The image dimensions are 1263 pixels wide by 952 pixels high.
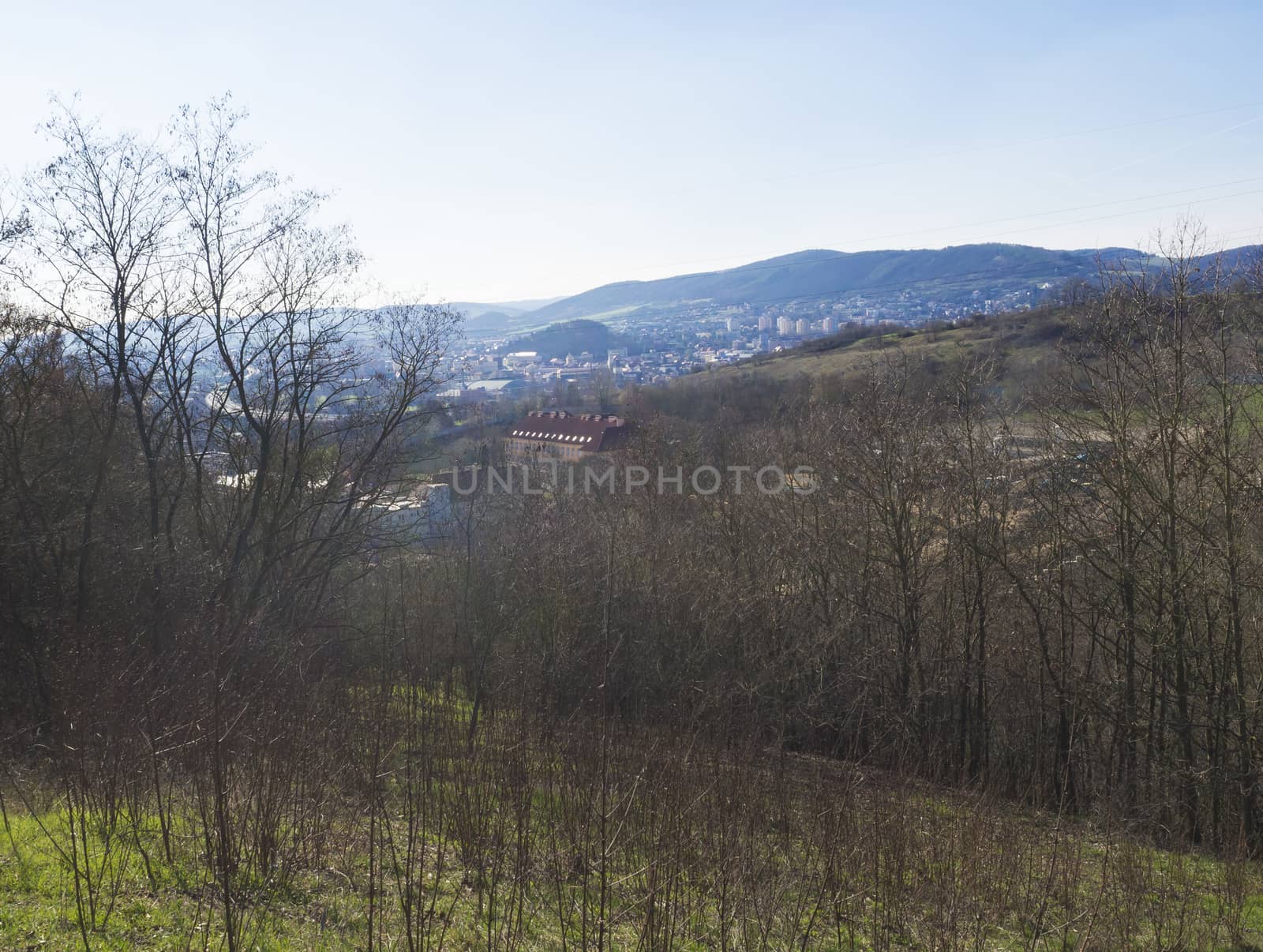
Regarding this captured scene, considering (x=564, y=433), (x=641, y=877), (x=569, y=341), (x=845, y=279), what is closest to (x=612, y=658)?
(x=641, y=877)

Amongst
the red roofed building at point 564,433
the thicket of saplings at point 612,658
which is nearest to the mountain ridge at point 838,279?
the red roofed building at point 564,433

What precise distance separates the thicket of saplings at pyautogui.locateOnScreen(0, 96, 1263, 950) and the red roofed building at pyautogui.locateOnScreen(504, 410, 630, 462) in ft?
90.8

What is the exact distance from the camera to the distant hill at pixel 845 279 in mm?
120062

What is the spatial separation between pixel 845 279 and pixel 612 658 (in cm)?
16588

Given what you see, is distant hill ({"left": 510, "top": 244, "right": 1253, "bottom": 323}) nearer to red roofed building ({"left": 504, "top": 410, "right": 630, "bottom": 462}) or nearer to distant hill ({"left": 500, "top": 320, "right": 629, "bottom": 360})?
distant hill ({"left": 500, "top": 320, "right": 629, "bottom": 360})

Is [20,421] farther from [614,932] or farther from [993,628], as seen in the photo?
[993,628]

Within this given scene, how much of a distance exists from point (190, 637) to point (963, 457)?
11.5 m

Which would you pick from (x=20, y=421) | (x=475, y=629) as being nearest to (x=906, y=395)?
(x=475, y=629)

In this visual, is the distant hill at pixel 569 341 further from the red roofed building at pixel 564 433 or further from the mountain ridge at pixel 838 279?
the red roofed building at pixel 564 433

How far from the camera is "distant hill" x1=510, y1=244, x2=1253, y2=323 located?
120062 millimetres

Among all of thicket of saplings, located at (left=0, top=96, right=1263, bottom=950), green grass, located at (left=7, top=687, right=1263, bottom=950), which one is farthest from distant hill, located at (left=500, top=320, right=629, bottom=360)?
green grass, located at (left=7, top=687, right=1263, bottom=950)

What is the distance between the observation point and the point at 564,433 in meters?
52.8

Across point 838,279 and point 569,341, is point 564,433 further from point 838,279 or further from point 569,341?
point 838,279

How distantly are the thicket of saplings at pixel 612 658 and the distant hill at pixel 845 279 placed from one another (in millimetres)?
Answer: 102102
